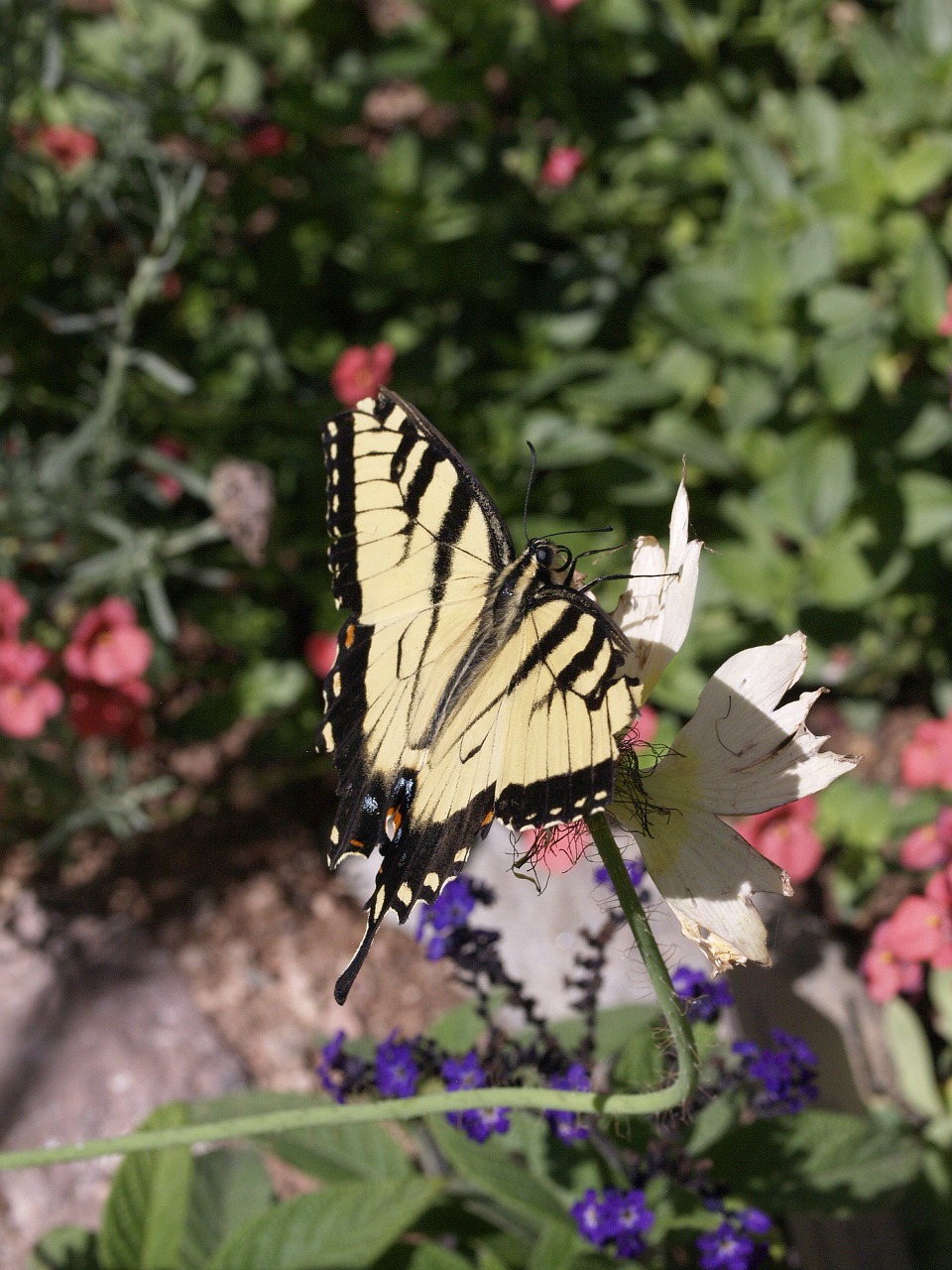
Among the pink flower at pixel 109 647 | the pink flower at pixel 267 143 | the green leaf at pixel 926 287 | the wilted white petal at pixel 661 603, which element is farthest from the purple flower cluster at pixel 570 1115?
the pink flower at pixel 267 143

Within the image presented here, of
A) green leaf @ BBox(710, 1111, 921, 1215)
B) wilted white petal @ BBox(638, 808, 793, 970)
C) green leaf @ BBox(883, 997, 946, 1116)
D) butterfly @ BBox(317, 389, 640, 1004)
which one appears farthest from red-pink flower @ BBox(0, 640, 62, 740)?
green leaf @ BBox(883, 997, 946, 1116)

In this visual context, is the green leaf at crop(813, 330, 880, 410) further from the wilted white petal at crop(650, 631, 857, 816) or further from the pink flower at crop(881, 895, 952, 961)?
the wilted white petal at crop(650, 631, 857, 816)

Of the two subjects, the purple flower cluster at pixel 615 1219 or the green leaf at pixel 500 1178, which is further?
the green leaf at pixel 500 1178

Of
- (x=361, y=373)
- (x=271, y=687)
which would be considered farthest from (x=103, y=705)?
(x=361, y=373)

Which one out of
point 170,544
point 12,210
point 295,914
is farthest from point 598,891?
point 12,210

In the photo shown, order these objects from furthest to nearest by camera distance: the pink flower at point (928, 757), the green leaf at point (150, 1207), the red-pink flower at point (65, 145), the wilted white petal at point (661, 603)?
the red-pink flower at point (65, 145)
the pink flower at point (928, 757)
the green leaf at point (150, 1207)
the wilted white petal at point (661, 603)

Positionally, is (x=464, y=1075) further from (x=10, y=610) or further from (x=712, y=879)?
(x=10, y=610)

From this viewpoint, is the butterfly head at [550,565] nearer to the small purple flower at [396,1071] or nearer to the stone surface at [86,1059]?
the small purple flower at [396,1071]
